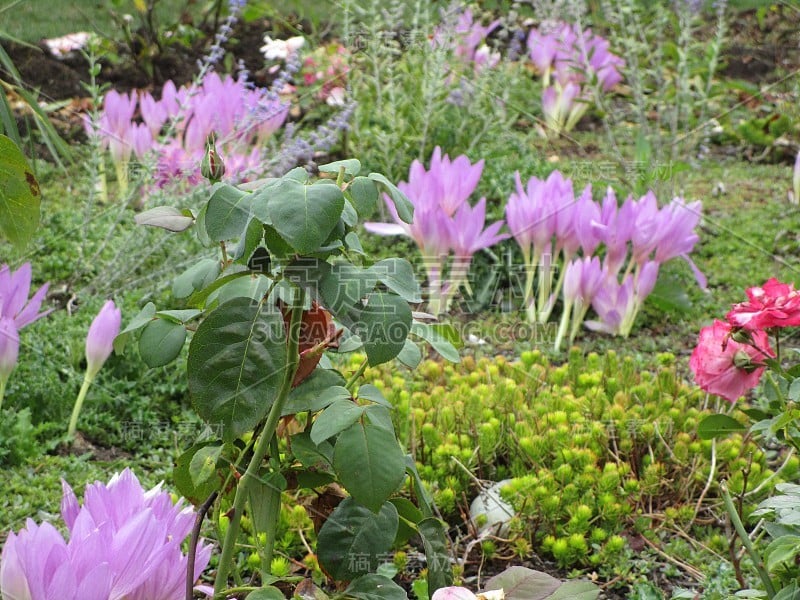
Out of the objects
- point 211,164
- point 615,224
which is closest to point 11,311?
point 211,164

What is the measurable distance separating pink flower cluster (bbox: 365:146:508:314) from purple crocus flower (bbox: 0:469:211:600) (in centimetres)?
168

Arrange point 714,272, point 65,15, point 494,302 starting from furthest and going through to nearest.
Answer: point 65,15
point 714,272
point 494,302

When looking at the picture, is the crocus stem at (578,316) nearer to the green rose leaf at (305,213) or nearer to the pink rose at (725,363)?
the pink rose at (725,363)

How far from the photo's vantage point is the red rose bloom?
1370 millimetres

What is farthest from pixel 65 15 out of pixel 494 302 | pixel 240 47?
pixel 494 302

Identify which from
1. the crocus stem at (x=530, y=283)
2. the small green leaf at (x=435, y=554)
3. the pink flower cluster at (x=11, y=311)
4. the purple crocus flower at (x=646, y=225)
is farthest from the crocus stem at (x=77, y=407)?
the purple crocus flower at (x=646, y=225)

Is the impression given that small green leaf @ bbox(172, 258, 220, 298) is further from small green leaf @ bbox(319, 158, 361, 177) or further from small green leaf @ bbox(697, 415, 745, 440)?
small green leaf @ bbox(697, 415, 745, 440)

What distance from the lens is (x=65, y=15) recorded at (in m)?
6.05

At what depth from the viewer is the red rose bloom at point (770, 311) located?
1370 mm

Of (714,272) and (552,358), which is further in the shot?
(714,272)

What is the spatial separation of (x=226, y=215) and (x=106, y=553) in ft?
1.27

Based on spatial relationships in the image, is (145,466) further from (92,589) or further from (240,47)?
(240,47)

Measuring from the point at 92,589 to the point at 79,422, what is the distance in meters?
1.29

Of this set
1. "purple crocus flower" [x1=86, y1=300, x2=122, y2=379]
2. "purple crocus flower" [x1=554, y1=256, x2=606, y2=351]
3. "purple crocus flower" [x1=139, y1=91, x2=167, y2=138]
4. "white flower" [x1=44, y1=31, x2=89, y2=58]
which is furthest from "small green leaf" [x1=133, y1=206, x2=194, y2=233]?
"white flower" [x1=44, y1=31, x2=89, y2=58]
